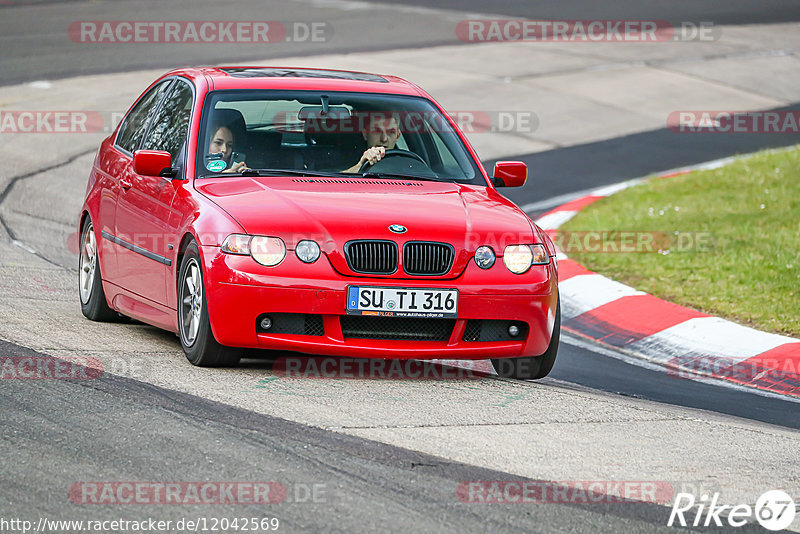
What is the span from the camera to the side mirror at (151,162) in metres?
7.43

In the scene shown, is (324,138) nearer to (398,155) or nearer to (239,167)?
(398,155)

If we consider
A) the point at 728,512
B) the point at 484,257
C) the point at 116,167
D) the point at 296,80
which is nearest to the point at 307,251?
the point at 484,257

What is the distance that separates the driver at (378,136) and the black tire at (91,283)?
69.0 inches

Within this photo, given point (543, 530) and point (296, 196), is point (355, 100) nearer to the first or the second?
point (296, 196)

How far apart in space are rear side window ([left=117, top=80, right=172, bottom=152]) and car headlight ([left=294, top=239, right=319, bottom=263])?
7.35 feet

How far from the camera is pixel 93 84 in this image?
19016 mm

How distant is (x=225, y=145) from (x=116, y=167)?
1.09 meters

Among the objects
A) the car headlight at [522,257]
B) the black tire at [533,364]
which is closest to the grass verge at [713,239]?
the black tire at [533,364]

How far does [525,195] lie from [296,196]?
814 centimetres

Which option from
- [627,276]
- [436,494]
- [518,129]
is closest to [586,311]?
[627,276]

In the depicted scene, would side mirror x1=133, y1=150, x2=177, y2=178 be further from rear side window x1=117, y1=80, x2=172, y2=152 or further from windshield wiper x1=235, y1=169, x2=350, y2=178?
rear side window x1=117, y1=80, x2=172, y2=152

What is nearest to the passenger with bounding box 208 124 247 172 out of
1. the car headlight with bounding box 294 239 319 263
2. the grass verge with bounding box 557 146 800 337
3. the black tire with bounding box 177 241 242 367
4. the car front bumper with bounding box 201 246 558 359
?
the black tire with bounding box 177 241 242 367

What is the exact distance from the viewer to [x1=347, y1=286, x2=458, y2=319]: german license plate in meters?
6.60

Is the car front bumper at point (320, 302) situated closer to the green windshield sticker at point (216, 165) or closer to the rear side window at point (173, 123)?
the green windshield sticker at point (216, 165)
